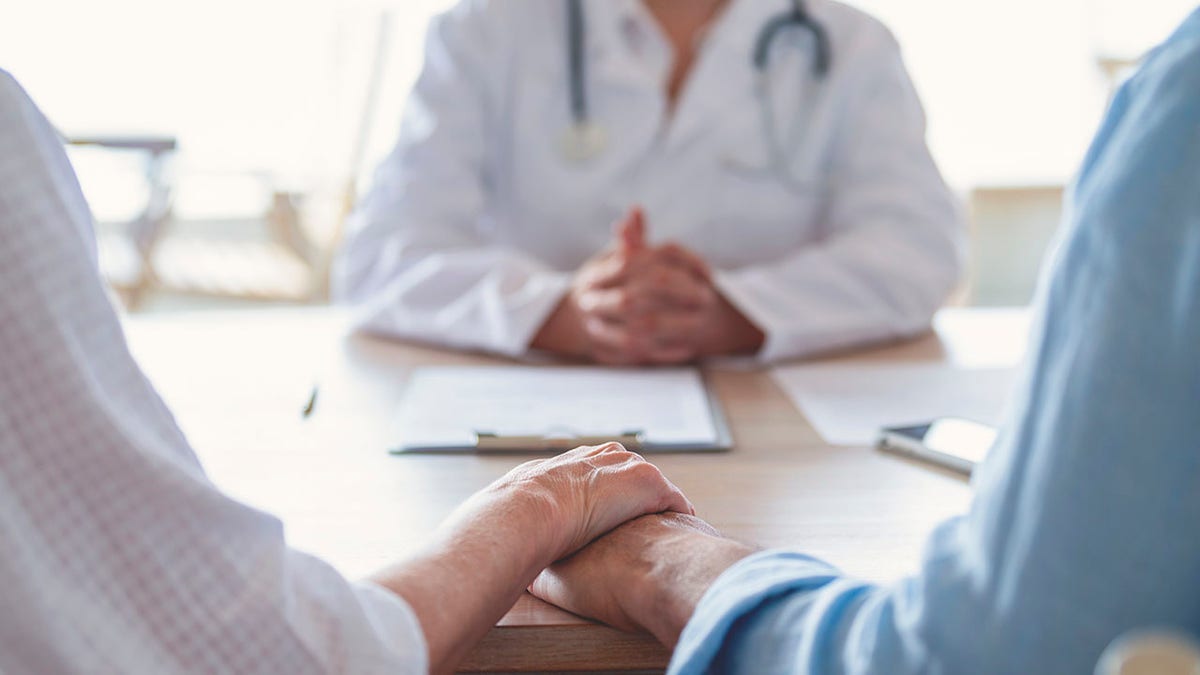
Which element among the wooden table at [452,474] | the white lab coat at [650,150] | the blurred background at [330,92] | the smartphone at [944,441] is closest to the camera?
the wooden table at [452,474]

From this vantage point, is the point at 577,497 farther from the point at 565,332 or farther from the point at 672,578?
the point at 565,332

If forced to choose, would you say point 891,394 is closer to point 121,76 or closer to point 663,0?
point 663,0

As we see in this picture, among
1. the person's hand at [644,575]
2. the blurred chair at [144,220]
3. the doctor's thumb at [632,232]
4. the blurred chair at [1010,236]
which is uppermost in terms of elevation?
the doctor's thumb at [632,232]

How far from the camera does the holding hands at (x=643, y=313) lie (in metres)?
1.17

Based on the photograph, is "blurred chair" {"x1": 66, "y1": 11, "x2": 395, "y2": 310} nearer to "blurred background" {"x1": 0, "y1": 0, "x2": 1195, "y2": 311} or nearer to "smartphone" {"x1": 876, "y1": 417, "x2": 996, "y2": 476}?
"blurred background" {"x1": 0, "y1": 0, "x2": 1195, "y2": 311}

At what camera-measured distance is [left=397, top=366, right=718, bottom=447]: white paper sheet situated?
0.93 meters

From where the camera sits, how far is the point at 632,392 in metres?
1.05

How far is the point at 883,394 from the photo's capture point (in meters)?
1.05

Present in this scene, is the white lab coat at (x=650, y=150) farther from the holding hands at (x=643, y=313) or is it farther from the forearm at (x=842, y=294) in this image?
the holding hands at (x=643, y=313)

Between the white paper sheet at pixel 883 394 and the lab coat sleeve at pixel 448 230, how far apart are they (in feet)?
0.94

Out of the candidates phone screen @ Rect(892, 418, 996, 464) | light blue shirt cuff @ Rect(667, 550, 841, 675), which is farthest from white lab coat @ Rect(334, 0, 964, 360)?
light blue shirt cuff @ Rect(667, 550, 841, 675)

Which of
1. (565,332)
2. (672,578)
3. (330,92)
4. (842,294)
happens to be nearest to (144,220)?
(330,92)

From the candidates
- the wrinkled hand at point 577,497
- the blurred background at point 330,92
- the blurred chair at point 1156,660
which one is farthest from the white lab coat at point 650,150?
the blurred background at point 330,92

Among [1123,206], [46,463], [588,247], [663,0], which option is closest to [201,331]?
[588,247]
